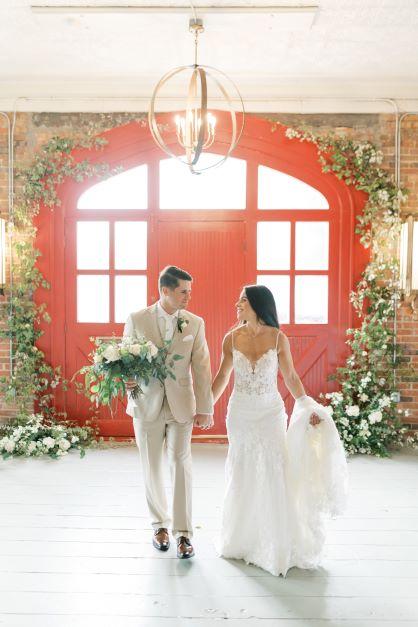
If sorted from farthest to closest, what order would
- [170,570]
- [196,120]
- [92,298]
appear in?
[92,298], [196,120], [170,570]

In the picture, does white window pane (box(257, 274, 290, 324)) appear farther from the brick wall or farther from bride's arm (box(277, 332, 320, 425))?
bride's arm (box(277, 332, 320, 425))

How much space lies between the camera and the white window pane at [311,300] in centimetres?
622

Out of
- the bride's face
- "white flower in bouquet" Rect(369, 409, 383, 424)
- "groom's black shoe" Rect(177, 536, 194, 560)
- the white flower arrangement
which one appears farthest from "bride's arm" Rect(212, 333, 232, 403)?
"white flower in bouquet" Rect(369, 409, 383, 424)

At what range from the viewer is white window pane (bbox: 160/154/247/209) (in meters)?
6.20

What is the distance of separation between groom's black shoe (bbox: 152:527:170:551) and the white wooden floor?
0.05m

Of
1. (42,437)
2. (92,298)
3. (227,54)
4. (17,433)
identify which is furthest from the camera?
(92,298)

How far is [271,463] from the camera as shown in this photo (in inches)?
131

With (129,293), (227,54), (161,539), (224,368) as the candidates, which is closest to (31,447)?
(129,293)

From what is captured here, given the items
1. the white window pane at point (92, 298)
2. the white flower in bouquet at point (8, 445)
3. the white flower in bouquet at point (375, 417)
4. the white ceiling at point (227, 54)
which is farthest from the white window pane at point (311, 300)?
the white flower in bouquet at point (8, 445)

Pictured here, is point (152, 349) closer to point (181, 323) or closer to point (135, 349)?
point (135, 349)

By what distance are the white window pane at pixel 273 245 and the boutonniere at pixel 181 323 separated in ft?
9.23

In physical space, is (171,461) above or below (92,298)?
below

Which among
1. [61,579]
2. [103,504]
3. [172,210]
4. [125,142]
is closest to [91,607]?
[61,579]

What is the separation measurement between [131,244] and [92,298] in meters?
0.73
